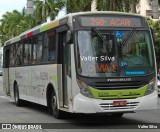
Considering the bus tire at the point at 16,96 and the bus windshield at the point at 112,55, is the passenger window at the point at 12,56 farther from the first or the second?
the bus windshield at the point at 112,55

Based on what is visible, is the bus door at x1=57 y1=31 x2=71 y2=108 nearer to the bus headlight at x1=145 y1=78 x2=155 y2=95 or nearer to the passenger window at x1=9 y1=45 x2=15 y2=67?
the bus headlight at x1=145 y1=78 x2=155 y2=95

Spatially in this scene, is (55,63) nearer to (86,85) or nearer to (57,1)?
(86,85)

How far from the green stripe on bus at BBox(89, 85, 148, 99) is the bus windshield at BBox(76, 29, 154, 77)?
411 mm

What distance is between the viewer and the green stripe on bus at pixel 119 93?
38.7 feet

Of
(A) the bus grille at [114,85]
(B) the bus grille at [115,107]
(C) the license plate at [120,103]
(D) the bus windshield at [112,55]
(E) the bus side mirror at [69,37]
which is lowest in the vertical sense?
(B) the bus grille at [115,107]

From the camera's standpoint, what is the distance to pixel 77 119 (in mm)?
13961

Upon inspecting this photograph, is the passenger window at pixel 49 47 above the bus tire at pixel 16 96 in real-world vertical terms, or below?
above

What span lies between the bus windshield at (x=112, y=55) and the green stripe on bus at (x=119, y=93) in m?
0.41

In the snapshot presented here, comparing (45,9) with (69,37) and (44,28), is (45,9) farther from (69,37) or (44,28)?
(69,37)

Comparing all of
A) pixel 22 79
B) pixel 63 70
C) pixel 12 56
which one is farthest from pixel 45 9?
pixel 63 70

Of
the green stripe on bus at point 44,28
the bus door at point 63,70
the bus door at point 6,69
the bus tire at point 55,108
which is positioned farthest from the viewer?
the bus door at point 6,69

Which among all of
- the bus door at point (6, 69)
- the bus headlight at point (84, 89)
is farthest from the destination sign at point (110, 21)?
the bus door at point (6, 69)

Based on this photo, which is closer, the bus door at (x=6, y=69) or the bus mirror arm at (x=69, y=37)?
the bus mirror arm at (x=69, y=37)

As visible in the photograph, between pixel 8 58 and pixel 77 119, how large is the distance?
8.59 metres
